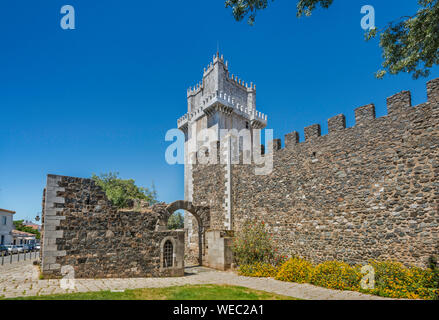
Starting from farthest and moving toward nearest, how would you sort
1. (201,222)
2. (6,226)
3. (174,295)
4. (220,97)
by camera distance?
(6,226) < (220,97) < (201,222) < (174,295)

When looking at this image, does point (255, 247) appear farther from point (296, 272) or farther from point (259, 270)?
point (296, 272)

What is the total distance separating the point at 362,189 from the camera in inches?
410

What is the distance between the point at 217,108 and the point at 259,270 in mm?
18788

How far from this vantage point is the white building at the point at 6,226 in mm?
45281

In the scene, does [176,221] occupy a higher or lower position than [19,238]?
higher

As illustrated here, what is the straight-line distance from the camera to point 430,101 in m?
9.07

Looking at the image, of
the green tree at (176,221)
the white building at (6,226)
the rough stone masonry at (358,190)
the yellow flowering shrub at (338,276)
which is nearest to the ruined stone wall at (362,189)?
the rough stone masonry at (358,190)

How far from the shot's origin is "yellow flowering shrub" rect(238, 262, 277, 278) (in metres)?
11.9

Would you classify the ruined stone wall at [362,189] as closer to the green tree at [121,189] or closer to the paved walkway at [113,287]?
the paved walkway at [113,287]

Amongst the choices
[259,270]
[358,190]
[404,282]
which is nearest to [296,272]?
[259,270]

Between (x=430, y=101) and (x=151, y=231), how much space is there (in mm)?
10689

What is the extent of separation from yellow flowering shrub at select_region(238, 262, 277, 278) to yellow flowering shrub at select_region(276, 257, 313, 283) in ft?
2.76
